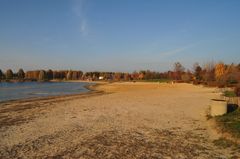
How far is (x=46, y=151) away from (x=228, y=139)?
21.4ft

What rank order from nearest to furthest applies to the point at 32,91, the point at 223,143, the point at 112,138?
the point at 223,143, the point at 112,138, the point at 32,91

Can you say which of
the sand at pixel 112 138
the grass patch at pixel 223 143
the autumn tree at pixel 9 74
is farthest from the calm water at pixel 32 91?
the autumn tree at pixel 9 74

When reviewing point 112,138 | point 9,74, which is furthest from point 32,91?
point 9,74

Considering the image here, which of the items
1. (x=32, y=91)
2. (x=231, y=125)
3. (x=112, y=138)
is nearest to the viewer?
(x=112, y=138)

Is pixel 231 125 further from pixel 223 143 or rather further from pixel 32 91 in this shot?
pixel 32 91

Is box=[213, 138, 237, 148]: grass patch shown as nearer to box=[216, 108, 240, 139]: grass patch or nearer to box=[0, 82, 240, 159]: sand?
box=[0, 82, 240, 159]: sand

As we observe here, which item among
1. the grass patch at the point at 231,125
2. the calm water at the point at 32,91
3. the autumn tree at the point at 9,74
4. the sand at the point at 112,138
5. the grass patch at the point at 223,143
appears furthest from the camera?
the autumn tree at the point at 9,74

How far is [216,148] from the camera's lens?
8000mm

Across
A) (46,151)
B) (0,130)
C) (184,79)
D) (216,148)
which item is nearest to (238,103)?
(216,148)

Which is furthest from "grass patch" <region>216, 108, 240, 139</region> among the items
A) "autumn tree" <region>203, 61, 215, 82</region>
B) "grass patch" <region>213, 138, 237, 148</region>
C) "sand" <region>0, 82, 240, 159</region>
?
"autumn tree" <region>203, 61, 215, 82</region>

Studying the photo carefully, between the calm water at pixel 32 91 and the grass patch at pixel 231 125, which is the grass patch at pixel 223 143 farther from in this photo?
the calm water at pixel 32 91

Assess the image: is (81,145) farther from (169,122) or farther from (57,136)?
(169,122)

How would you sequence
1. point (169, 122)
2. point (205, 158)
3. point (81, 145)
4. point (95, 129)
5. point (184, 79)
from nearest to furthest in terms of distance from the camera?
point (205, 158) < point (81, 145) < point (95, 129) < point (169, 122) < point (184, 79)

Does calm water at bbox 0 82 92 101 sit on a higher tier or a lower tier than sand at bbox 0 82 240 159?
lower
